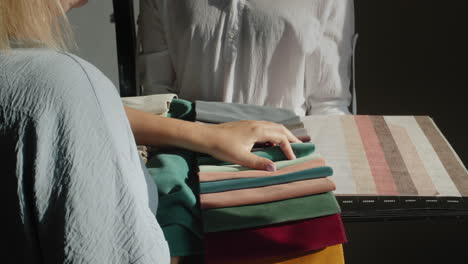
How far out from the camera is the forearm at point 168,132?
838 mm

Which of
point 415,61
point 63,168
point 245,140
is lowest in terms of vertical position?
point 415,61

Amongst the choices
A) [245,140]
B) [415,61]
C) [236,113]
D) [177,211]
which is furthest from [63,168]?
[415,61]

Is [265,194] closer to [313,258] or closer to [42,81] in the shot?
[313,258]

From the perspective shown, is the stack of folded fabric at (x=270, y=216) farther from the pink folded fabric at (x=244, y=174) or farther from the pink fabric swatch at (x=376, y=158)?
the pink fabric swatch at (x=376, y=158)

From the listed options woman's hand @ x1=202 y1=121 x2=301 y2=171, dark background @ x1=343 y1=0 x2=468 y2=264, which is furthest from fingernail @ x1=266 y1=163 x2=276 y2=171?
dark background @ x1=343 y1=0 x2=468 y2=264

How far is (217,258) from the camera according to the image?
734 millimetres

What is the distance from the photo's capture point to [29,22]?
0.52 m

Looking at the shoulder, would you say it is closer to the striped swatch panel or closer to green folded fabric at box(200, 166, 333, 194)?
green folded fabric at box(200, 166, 333, 194)

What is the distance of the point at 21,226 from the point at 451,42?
130cm

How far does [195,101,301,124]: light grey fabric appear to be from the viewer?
0.96m

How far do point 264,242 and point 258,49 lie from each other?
48 cm

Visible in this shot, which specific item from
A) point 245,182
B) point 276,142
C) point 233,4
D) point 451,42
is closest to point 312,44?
point 233,4

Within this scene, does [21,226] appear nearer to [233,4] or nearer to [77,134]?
[77,134]

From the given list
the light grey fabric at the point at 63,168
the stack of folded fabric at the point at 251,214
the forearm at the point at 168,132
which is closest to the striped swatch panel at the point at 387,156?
the stack of folded fabric at the point at 251,214
